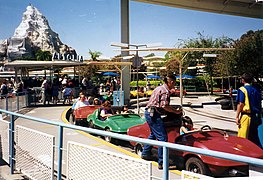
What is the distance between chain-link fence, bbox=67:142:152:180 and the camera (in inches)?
96.9

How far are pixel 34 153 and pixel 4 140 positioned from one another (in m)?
1.14

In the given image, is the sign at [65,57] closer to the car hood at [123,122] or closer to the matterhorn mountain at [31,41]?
the car hood at [123,122]

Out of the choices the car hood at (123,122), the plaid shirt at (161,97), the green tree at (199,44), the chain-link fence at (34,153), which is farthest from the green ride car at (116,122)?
the green tree at (199,44)

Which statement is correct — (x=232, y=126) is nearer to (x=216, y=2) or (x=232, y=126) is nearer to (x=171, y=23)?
(x=216, y=2)

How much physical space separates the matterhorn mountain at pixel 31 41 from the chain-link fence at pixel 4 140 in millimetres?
52721

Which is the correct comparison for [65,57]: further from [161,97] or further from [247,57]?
[161,97]

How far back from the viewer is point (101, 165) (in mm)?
2842

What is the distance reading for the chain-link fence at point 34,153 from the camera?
12.1ft

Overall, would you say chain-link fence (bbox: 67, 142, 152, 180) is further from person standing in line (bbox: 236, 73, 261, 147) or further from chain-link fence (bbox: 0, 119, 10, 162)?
person standing in line (bbox: 236, 73, 261, 147)

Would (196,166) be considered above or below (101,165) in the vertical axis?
below

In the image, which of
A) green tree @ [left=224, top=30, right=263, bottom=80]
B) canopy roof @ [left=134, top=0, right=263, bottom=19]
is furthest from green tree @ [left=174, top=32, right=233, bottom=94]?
green tree @ [left=224, top=30, right=263, bottom=80]

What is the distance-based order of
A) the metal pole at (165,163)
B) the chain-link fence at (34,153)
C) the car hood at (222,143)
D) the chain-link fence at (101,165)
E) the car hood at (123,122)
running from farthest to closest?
the car hood at (123,122)
the car hood at (222,143)
the chain-link fence at (34,153)
the chain-link fence at (101,165)
the metal pole at (165,163)

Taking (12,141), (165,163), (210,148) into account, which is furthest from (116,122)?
(165,163)

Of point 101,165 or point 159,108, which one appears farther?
point 159,108
